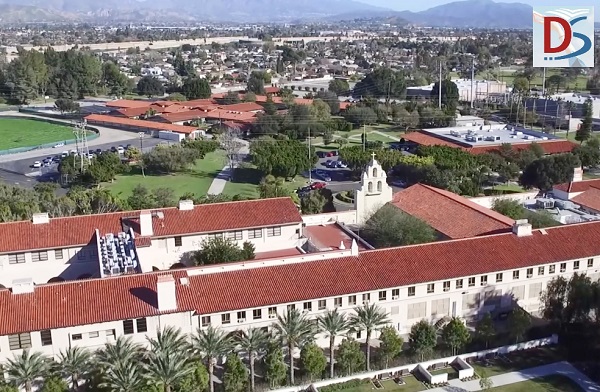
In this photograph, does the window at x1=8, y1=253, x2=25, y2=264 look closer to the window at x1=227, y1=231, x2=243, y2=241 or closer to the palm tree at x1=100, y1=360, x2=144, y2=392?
the window at x1=227, y1=231, x2=243, y2=241

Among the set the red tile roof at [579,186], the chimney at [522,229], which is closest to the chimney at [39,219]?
the chimney at [522,229]

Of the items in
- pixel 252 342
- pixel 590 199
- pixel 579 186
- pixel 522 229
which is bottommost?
pixel 590 199

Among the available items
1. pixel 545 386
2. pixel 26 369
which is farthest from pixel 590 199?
pixel 26 369

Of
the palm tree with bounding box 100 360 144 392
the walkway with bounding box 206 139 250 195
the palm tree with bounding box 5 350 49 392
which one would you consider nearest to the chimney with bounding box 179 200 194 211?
the palm tree with bounding box 5 350 49 392

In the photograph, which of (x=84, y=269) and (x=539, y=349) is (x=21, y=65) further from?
(x=539, y=349)

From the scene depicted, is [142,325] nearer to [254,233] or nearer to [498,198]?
[254,233]

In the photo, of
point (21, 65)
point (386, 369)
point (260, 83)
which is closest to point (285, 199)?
point (386, 369)

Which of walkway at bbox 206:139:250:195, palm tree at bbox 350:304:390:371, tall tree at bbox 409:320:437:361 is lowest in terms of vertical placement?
tall tree at bbox 409:320:437:361
